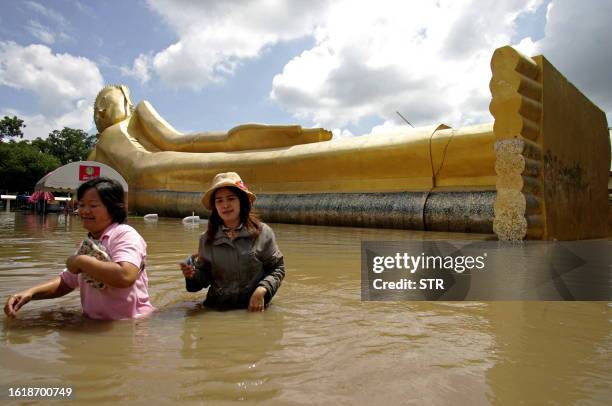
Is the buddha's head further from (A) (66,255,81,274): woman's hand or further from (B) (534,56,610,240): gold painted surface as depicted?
(A) (66,255,81,274): woman's hand

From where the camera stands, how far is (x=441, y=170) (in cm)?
719

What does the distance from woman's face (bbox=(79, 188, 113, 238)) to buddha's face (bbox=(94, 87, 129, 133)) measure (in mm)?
13273

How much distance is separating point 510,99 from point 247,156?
19.0 ft

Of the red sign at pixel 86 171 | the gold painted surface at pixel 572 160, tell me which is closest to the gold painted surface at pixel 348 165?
the gold painted surface at pixel 572 160

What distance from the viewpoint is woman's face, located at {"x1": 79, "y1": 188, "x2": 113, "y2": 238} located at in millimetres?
2014

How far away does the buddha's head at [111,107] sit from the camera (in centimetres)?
1436

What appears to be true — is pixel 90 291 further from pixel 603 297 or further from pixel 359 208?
pixel 359 208

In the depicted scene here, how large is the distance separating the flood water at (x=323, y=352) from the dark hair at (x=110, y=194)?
44 cm

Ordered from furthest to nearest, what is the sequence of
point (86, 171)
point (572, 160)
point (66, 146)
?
point (66, 146)
point (86, 171)
point (572, 160)

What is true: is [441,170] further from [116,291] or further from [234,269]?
[116,291]

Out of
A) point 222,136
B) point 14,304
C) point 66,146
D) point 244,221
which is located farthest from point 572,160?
point 66,146

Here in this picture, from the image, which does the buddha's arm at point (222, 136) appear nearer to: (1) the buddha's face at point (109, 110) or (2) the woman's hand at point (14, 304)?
(1) the buddha's face at point (109, 110)

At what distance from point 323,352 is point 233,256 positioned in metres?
0.86

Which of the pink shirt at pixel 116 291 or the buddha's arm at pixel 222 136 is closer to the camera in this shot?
the pink shirt at pixel 116 291
